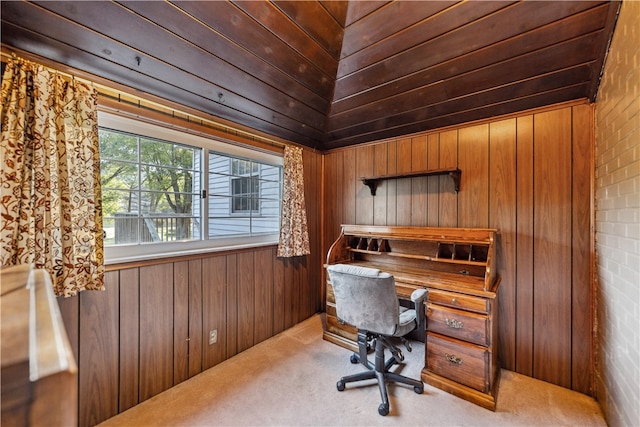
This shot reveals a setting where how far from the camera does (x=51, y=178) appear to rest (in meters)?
1.37

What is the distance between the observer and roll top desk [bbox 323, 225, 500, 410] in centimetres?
182

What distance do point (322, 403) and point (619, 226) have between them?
2.03 meters

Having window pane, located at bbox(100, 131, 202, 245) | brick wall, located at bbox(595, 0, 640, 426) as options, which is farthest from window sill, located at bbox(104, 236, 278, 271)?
brick wall, located at bbox(595, 0, 640, 426)

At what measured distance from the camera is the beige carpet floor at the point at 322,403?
165 centimetres

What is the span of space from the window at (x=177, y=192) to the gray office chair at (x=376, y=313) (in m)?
1.18

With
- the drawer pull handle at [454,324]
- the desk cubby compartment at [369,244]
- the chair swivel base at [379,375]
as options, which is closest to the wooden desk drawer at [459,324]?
the drawer pull handle at [454,324]

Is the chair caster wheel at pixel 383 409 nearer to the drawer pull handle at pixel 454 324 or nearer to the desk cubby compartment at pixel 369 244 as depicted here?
the drawer pull handle at pixel 454 324

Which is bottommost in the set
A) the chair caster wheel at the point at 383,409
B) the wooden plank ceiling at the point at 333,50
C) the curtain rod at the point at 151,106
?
the chair caster wheel at the point at 383,409

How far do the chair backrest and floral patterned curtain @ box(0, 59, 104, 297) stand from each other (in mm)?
1481

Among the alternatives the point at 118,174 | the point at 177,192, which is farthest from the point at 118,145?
Result: the point at 177,192

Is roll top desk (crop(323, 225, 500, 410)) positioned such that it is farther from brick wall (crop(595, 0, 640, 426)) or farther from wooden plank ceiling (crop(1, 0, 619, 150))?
wooden plank ceiling (crop(1, 0, 619, 150))

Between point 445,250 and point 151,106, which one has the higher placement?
point 151,106

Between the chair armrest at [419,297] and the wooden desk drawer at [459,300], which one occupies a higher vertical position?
the chair armrest at [419,297]

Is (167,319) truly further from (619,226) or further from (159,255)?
(619,226)
